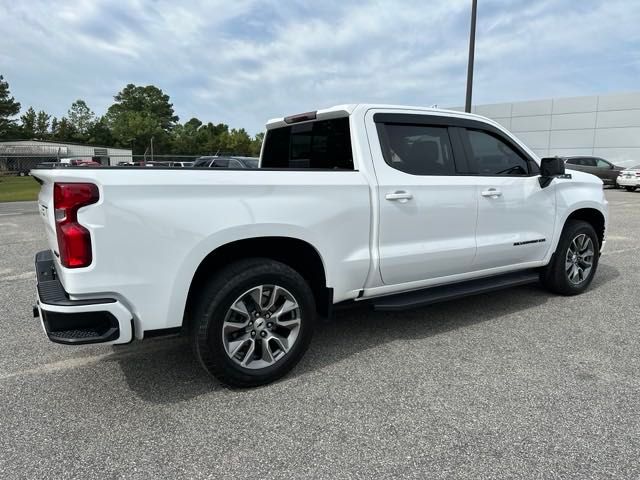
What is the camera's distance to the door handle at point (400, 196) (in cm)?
344

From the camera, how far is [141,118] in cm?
8931

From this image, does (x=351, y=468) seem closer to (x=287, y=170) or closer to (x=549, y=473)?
(x=549, y=473)

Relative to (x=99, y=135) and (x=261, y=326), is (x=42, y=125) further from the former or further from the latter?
(x=261, y=326)

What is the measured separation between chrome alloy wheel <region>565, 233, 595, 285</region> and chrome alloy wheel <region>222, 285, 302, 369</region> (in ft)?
10.9

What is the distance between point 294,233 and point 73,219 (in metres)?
1.28

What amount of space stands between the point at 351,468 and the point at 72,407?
1739 mm

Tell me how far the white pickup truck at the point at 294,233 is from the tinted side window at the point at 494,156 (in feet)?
0.05

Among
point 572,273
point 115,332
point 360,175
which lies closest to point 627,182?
point 572,273

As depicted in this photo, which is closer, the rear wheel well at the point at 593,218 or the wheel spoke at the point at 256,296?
the wheel spoke at the point at 256,296

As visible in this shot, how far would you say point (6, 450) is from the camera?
7.89 feet

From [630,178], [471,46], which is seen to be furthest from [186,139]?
[471,46]

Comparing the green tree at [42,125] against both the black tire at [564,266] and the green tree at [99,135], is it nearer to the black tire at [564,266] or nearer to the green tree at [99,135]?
the green tree at [99,135]

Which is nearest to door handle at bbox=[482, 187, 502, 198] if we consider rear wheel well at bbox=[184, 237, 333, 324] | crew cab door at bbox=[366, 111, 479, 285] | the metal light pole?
crew cab door at bbox=[366, 111, 479, 285]

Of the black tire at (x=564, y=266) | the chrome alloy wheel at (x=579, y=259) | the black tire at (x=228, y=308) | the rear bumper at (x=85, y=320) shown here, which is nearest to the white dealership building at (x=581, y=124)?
the chrome alloy wheel at (x=579, y=259)
